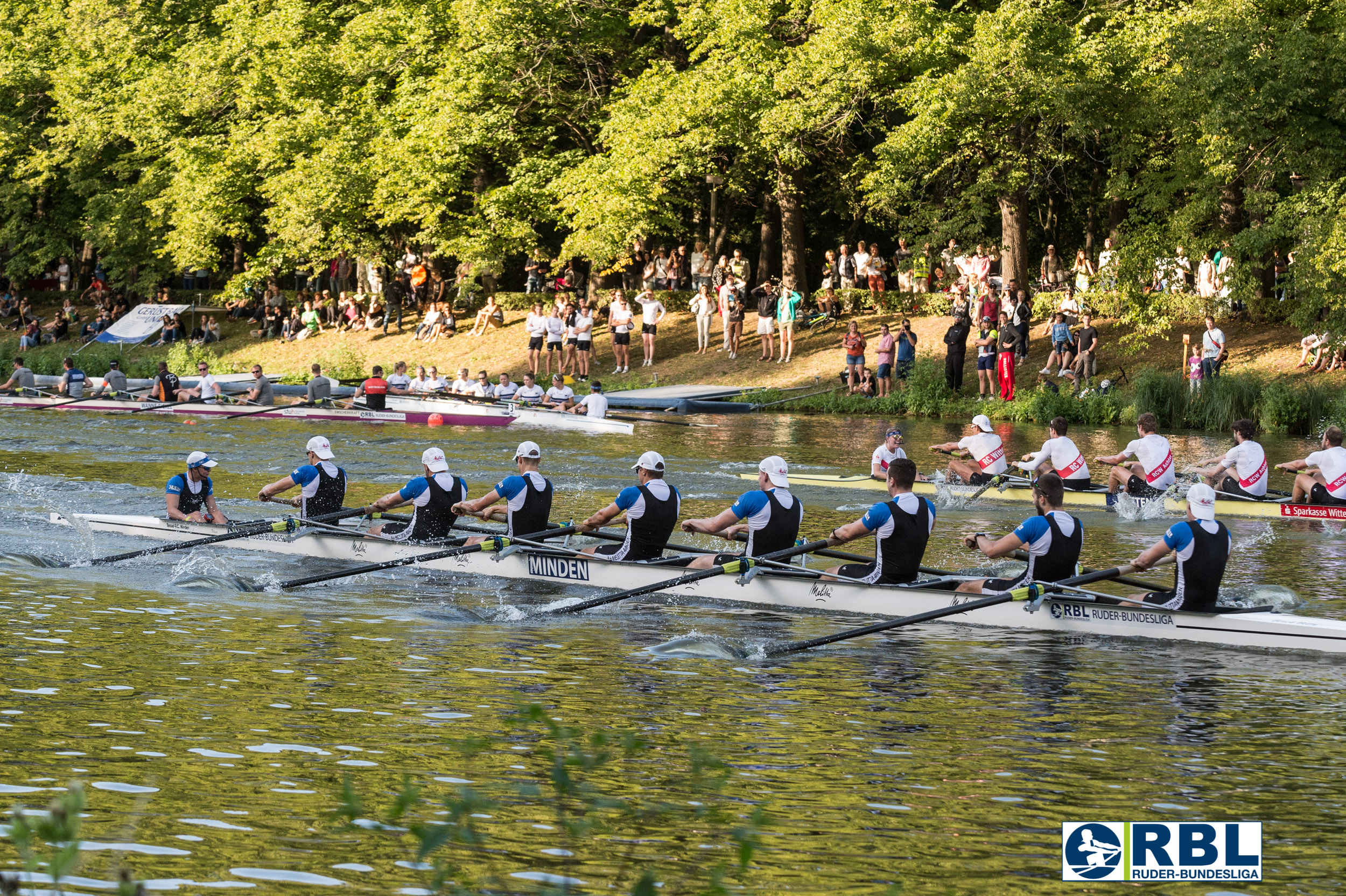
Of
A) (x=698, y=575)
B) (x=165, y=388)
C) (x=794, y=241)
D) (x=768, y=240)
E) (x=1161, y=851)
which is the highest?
(x=768, y=240)

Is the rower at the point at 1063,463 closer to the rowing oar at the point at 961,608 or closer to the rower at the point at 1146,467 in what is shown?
the rower at the point at 1146,467

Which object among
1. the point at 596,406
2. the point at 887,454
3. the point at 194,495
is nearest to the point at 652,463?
the point at 194,495

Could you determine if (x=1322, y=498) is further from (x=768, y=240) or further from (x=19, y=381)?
(x=19, y=381)

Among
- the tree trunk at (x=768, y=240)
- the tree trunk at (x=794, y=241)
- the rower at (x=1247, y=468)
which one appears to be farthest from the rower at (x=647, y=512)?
the tree trunk at (x=768, y=240)

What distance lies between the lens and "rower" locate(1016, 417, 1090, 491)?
65.7 ft

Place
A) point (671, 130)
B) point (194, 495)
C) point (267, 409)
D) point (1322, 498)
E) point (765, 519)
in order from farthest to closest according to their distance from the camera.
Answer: point (671, 130) < point (267, 409) < point (1322, 498) < point (194, 495) < point (765, 519)

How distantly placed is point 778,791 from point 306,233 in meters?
38.0

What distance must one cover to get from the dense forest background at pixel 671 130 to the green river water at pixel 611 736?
682 inches

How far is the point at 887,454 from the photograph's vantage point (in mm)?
20234

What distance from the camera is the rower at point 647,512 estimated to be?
46.5 feet

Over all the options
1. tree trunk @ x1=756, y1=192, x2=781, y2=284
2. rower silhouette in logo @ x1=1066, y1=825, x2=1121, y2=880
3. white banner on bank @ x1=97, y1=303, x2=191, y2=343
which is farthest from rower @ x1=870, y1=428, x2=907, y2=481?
white banner on bank @ x1=97, y1=303, x2=191, y2=343

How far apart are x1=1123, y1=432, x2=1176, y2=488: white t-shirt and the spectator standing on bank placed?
439 inches

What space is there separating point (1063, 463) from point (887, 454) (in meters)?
2.34

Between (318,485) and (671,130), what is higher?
(671,130)
